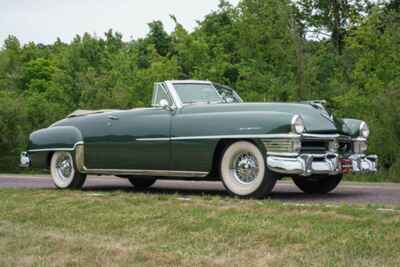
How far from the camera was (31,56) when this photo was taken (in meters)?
74.1

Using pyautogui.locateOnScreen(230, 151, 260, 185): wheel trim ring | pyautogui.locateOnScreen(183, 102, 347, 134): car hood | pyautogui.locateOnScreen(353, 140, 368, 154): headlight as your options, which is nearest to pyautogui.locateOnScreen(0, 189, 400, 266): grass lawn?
pyautogui.locateOnScreen(230, 151, 260, 185): wheel trim ring

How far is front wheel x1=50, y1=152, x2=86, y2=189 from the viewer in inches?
471

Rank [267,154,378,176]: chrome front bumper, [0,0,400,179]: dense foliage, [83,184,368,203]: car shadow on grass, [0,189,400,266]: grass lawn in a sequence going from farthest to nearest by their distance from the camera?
[0,0,400,179]: dense foliage
[83,184,368,203]: car shadow on grass
[267,154,378,176]: chrome front bumper
[0,189,400,266]: grass lawn

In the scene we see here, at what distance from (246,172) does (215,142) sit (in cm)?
57

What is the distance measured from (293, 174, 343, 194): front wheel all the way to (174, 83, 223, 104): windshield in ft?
5.62

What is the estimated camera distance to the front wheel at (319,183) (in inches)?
418

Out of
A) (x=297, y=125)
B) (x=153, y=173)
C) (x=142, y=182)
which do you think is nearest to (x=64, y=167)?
(x=142, y=182)

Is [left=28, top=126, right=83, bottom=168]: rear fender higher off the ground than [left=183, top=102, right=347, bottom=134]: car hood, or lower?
lower

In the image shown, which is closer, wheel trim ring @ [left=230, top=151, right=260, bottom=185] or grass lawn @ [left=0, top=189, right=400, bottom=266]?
grass lawn @ [left=0, top=189, right=400, bottom=266]

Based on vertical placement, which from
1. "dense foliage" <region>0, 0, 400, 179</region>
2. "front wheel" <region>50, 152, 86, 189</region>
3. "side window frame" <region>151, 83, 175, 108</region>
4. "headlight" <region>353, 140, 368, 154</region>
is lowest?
"front wheel" <region>50, 152, 86, 189</region>

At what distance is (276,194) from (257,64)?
16.8m

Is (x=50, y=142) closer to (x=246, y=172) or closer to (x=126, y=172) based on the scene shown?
(x=126, y=172)

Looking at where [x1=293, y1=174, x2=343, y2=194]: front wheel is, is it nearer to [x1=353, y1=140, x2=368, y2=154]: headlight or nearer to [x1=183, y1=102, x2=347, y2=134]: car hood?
[x1=353, y1=140, x2=368, y2=154]: headlight

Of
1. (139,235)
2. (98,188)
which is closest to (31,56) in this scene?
(98,188)
